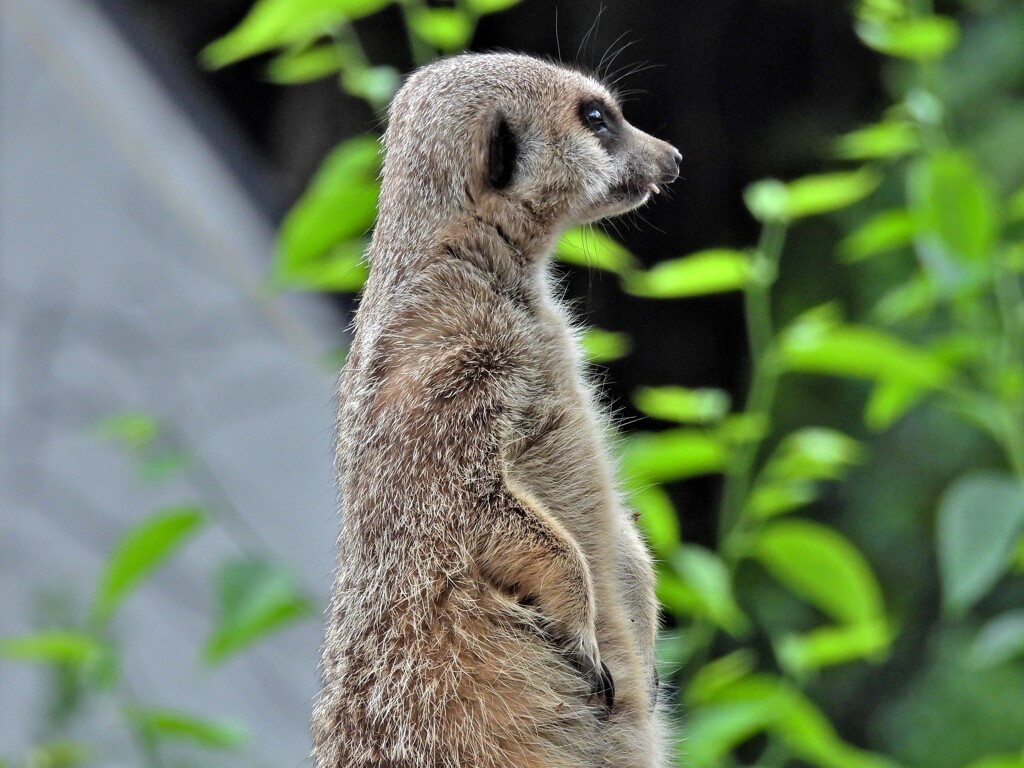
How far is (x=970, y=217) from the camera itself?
140 cm

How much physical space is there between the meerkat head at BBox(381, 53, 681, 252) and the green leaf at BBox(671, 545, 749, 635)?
0.58m

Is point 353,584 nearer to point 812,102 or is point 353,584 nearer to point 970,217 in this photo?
point 970,217

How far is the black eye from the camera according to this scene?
3.63 feet

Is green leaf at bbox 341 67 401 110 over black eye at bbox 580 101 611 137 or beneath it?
beneath

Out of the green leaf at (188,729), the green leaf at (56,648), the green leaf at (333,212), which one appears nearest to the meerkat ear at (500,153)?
the green leaf at (333,212)

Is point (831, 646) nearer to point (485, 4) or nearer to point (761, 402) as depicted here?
point (761, 402)

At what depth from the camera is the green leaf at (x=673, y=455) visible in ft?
5.07

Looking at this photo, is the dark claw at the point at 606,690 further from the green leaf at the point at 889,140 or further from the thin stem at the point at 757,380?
the green leaf at the point at 889,140

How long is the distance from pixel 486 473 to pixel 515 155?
0.29 meters

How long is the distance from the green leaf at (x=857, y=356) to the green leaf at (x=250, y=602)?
2.30 ft

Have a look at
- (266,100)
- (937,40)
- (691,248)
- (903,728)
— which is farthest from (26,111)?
(903,728)

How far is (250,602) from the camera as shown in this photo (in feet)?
5.15

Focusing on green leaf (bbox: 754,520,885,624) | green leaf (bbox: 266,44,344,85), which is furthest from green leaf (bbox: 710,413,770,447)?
green leaf (bbox: 266,44,344,85)

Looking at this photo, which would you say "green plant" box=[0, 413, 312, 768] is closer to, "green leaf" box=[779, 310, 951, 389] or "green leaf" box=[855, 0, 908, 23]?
"green leaf" box=[779, 310, 951, 389]
